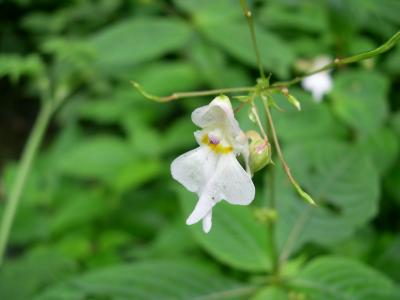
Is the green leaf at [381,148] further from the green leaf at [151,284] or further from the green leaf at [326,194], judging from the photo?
the green leaf at [151,284]

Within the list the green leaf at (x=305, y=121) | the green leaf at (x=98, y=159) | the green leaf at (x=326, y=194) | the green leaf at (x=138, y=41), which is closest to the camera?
the green leaf at (x=326, y=194)

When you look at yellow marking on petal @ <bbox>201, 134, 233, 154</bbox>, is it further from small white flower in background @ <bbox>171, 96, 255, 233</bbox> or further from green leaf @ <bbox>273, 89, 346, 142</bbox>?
green leaf @ <bbox>273, 89, 346, 142</bbox>

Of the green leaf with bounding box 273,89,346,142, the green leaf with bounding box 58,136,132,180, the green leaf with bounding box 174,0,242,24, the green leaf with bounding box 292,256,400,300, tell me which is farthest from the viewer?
the green leaf with bounding box 58,136,132,180

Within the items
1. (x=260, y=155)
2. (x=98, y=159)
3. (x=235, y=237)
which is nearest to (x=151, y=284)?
(x=235, y=237)

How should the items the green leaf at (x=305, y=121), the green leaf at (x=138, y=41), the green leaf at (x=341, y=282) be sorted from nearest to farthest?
the green leaf at (x=341, y=282) → the green leaf at (x=305, y=121) → the green leaf at (x=138, y=41)

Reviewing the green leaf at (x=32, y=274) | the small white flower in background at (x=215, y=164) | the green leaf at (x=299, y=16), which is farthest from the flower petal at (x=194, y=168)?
the green leaf at (x=299, y=16)

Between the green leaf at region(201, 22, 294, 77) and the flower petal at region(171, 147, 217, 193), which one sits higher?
the green leaf at region(201, 22, 294, 77)

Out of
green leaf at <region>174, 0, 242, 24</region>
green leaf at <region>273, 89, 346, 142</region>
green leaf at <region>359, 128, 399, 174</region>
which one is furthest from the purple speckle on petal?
green leaf at <region>174, 0, 242, 24</region>
